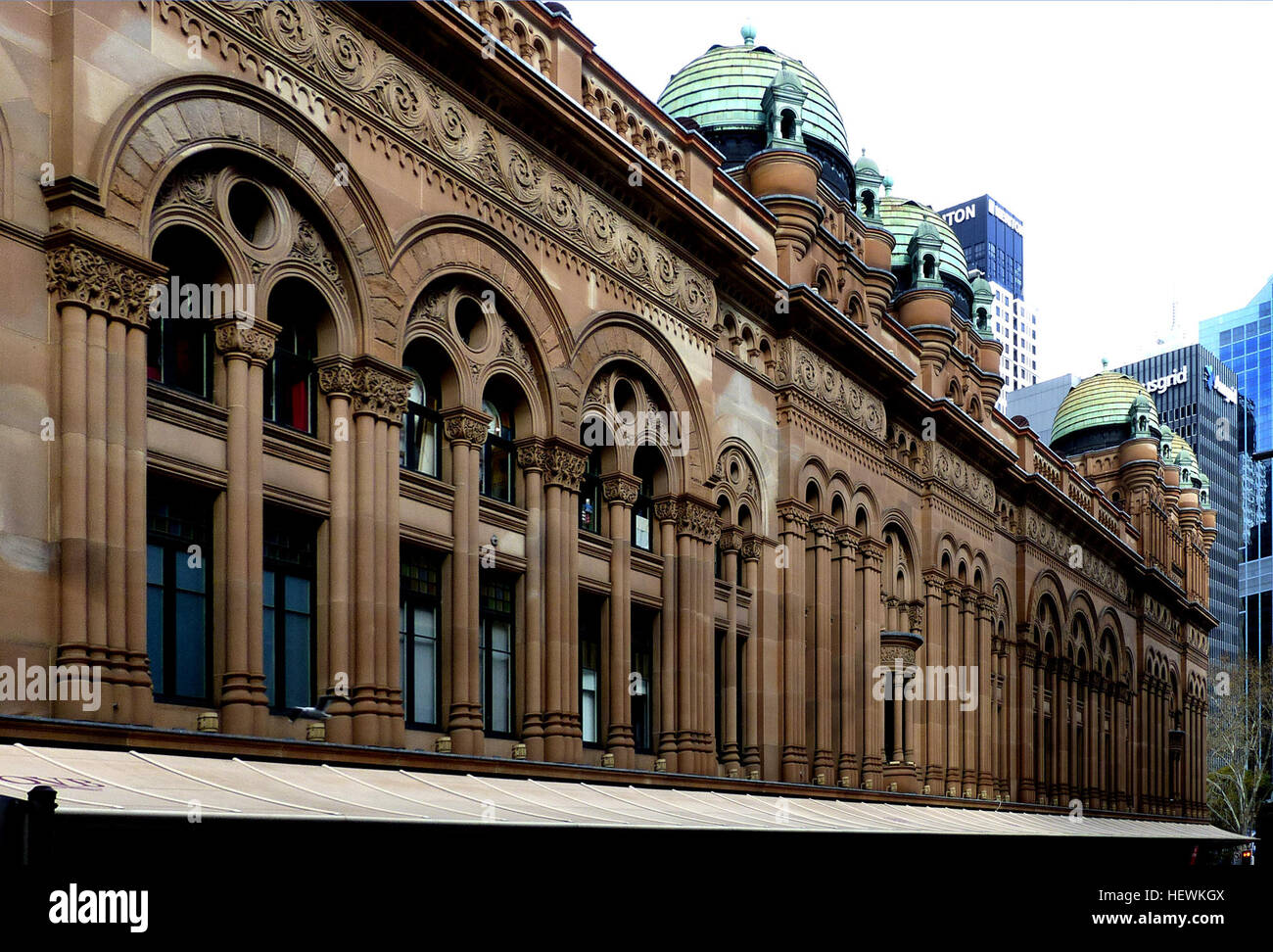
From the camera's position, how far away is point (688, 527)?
3234cm

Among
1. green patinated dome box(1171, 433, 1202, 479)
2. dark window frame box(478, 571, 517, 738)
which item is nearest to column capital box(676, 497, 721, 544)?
dark window frame box(478, 571, 517, 738)

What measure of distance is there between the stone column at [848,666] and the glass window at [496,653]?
46.3 feet

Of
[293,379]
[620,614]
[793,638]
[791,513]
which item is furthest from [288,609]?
[791,513]

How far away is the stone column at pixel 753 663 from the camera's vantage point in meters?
34.6

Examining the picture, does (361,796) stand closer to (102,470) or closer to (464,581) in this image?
(102,470)

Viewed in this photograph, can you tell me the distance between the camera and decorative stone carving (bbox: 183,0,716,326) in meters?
22.5

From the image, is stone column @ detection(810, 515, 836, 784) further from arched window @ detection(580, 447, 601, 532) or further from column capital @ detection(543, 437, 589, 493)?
column capital @ detection(543, 437, 589, 493)

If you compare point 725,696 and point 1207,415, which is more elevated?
point 1207,415

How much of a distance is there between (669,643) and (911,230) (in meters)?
29.9

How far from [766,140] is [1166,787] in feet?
156

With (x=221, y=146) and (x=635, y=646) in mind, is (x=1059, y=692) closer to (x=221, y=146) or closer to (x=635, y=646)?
(x=635, y=646)

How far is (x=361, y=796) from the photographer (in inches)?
728

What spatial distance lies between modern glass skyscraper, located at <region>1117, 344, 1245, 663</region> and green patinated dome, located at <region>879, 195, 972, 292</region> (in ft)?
368
